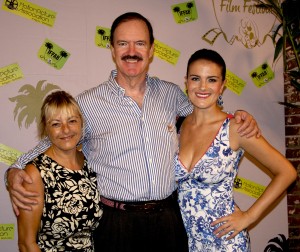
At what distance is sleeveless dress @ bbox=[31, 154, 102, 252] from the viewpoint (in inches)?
63.8

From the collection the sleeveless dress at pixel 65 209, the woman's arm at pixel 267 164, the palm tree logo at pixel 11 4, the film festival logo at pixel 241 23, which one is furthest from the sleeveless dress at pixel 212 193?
the palm tree logo at pixel 11 4

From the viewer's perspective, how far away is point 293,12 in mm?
2338

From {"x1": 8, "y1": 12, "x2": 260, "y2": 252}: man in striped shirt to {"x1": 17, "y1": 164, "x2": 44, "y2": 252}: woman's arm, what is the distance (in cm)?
17

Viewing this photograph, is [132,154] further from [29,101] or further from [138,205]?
[29,101]

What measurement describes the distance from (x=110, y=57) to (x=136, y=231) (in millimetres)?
1393

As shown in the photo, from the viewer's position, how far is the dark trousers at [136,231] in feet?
5.86

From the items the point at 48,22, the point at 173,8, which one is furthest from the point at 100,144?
the point at 173,8

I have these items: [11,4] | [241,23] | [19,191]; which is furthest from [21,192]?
[241,23]

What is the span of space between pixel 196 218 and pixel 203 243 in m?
0.14

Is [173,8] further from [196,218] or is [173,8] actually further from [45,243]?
[45,243]

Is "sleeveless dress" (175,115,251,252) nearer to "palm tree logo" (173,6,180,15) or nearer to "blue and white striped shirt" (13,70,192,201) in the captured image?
"blue and white striped shirt" (13,70,192,201)

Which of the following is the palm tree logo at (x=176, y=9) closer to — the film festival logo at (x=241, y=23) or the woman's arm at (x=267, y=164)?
the film festival logo at (x=241, y=23)

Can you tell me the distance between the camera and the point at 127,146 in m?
1.84

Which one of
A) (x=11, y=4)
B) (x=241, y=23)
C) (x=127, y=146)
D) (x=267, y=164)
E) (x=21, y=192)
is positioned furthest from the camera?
(x=241, y=23)
